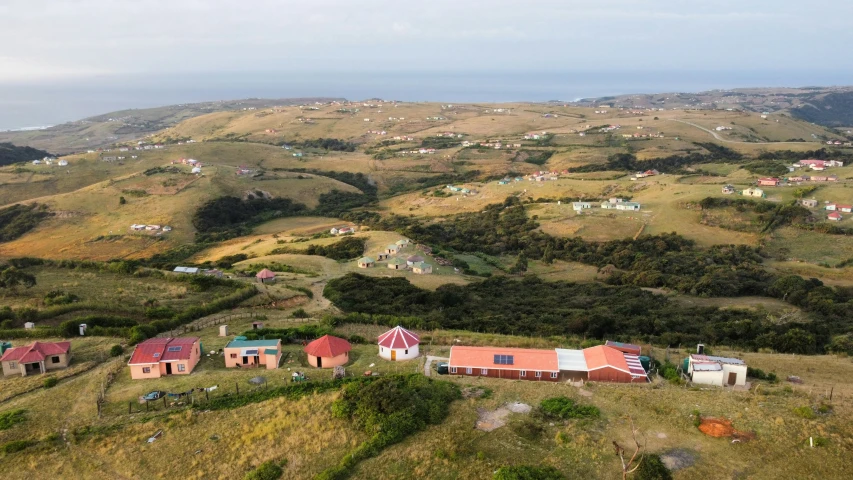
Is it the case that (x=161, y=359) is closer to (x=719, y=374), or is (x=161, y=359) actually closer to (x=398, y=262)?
(x=719, y=374)

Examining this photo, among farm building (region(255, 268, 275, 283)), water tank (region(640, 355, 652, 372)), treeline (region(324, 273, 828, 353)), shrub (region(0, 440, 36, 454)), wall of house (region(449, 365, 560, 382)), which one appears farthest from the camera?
farm building (region(255, 268, 275, 283))

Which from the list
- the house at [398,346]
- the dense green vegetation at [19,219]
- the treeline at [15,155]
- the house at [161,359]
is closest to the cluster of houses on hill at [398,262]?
the house at [398,346]

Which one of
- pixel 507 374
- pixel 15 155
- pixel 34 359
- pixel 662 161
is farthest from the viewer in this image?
pixel 15 155

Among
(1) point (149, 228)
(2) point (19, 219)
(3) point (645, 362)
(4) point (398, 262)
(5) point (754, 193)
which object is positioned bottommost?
(4) point (398, 262)

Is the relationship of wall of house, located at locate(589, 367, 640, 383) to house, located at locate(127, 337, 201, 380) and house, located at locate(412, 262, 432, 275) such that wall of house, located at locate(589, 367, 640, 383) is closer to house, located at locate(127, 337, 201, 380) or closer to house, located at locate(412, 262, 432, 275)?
house, located at locate(127, 337, 201, 380)

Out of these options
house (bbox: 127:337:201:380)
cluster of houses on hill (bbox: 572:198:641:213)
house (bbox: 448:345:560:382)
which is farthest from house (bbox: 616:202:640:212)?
house (bbox: 127:337:201:380)

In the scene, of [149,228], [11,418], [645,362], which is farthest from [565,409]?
[149,228]

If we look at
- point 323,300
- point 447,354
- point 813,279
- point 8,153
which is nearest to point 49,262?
point 323,300

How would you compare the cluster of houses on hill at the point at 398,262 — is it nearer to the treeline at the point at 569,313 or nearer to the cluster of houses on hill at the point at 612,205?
→ the treeline at the point at 569,313
